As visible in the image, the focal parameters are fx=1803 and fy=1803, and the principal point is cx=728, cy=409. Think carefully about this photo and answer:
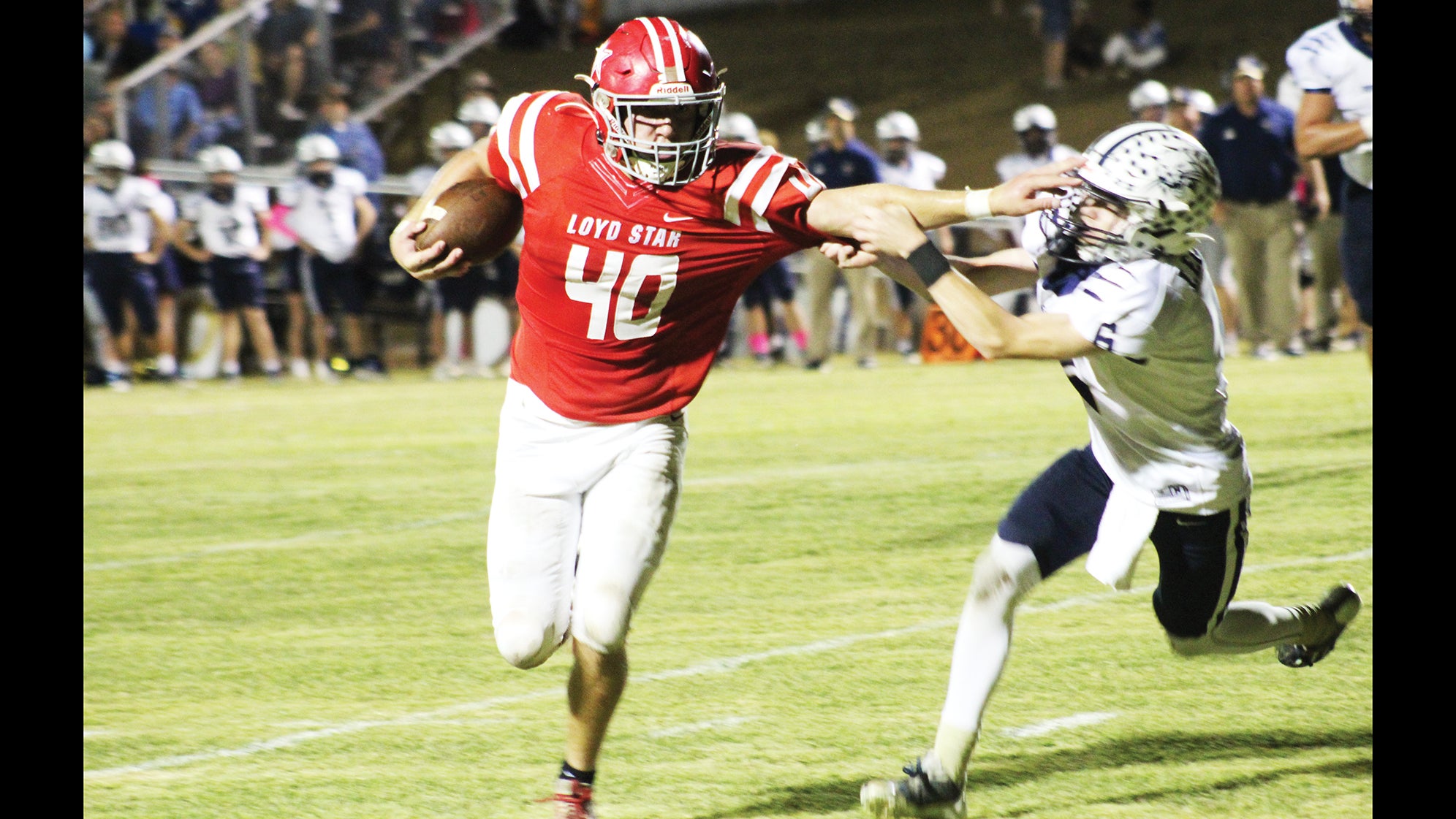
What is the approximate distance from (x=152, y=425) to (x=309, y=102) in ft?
20.1

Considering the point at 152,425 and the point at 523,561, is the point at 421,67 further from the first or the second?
the point at 523,561

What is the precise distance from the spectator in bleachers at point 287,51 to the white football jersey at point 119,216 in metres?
2.66

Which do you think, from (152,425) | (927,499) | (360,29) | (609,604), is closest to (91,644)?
(609,604)

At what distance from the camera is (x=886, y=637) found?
19.1 ft

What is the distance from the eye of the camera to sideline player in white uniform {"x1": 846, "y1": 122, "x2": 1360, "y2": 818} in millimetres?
Answer: 3826

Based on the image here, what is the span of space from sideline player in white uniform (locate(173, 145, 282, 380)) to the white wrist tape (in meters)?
11.7

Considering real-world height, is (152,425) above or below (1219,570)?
below

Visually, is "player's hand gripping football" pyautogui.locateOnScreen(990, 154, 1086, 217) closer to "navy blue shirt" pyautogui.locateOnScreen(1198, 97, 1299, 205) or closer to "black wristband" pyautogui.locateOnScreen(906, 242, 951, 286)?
"black wristband" pyautogui.locateOnScreen(906, 242, 951, 286)

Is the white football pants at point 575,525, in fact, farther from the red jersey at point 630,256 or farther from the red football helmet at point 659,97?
the red football helmet at point 659,97

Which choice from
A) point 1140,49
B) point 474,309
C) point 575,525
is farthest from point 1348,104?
point 1140,49

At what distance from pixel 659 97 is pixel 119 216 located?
1160 cm

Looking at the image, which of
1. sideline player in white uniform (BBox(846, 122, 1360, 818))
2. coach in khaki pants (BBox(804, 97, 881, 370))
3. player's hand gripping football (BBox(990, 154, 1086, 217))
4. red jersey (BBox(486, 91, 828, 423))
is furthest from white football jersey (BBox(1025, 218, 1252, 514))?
coach in khaki pants (BBox(804, 97, 881, 370))

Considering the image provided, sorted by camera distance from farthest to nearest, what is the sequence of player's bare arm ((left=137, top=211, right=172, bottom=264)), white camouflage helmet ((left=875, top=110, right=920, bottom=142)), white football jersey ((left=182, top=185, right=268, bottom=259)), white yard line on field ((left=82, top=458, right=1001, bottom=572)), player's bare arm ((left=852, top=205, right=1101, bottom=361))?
white camouflage helmet ((left=875, top=110, right=920, bottom=142)) < white football jersey ((left=182, top=185, right=268, bottom=259)) < player's bare arm ((left=137, top=211, right=172, bottom=264)) < white yard line on field ((left=82, top=458, right=1001, bottom=572)) < player's bare arm ((left=852, top=205, right=1101, bottom=361))

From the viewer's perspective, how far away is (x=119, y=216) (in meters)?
14.6
